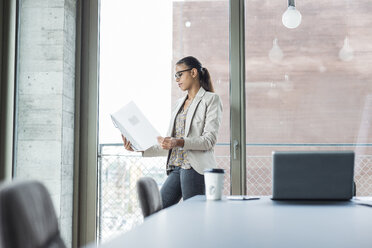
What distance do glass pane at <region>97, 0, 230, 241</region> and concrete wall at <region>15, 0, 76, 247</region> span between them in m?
0.34

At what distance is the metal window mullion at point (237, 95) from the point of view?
3.51 metres

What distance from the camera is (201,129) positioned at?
304 cm

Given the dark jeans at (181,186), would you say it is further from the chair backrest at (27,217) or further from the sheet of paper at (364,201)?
the chair backrest at (27,217)

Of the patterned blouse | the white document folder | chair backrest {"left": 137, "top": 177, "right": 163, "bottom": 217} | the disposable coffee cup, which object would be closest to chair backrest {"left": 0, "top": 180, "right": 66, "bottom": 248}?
chair backrest {"left": 137, "top": 177, "right": 163, "bottom": 217}

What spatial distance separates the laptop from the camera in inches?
77.4

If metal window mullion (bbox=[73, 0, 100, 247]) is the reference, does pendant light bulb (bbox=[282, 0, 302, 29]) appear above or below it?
above

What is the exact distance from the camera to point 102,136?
12.2 feet

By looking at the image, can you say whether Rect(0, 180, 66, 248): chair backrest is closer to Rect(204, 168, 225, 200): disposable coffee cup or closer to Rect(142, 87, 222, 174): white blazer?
Rect(204, 168, 225, 200): disposable coffee cup

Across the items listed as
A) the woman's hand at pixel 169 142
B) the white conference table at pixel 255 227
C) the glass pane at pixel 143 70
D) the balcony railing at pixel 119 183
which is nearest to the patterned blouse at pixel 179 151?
the woman's hand at pixel 169 142

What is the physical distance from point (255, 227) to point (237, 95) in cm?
237

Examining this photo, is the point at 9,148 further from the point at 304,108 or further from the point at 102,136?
the point at 304,108

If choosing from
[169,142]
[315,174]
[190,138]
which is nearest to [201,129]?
[190,138]

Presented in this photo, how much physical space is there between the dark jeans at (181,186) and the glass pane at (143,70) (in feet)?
2.16

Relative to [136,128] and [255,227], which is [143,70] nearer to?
[136,128]
